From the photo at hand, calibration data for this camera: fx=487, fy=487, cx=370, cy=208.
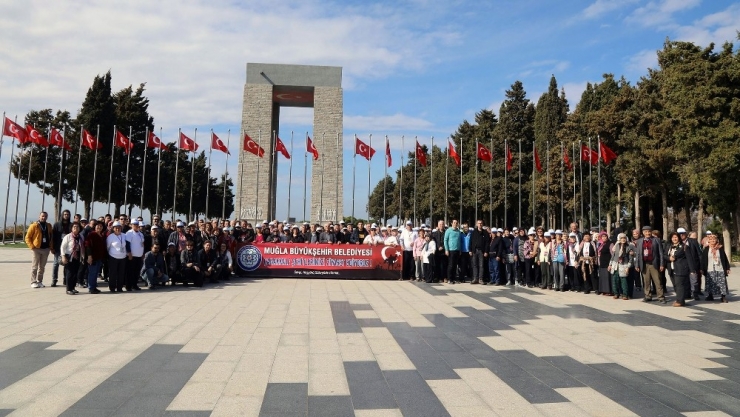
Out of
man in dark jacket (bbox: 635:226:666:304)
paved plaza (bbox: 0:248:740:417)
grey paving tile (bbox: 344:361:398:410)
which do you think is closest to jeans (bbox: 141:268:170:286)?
paved plaza (bbox: 0:248:740:417)

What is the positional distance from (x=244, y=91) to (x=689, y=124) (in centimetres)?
→ 2734

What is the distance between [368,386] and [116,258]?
27.2ft

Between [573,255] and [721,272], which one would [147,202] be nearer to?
[573,255]

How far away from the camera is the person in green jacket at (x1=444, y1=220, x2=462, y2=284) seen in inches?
561

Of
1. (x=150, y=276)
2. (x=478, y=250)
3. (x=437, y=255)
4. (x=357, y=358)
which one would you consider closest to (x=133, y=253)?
(x=150, y=276)

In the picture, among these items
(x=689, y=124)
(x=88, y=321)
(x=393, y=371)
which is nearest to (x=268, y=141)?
(x=689, y=124)

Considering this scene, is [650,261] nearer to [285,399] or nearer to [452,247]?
[452,247]

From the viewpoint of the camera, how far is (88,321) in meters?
7.37

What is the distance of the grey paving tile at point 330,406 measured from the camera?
3.96m

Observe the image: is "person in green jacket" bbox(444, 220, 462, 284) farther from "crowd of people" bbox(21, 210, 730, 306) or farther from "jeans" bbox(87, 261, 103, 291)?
"jeans" bbox(87, 261, 103, 291)

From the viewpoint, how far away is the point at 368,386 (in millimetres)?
4672

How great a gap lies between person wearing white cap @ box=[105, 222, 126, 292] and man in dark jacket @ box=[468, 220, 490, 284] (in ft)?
30.2

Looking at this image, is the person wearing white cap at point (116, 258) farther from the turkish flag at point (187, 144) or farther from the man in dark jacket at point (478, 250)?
the turkish flag at point (187, 144)

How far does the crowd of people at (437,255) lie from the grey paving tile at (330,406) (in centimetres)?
817
